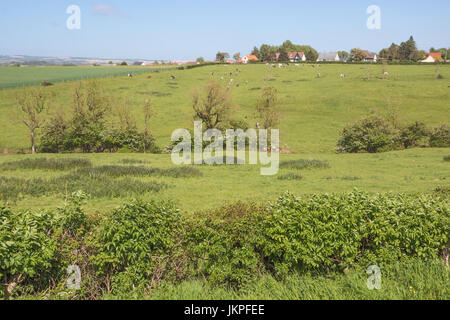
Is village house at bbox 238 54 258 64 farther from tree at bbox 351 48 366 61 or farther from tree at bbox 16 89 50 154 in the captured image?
tree at bbox 16 89 50 154

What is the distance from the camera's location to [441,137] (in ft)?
144

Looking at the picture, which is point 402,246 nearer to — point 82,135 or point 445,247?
point 445,247

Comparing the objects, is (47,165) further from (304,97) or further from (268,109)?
(304,97)

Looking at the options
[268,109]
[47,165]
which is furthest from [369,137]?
[47,165]

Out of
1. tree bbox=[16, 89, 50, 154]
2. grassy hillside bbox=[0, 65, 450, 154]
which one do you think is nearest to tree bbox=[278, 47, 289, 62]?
grassy hillside bbox=[0, 65, 450, 154]

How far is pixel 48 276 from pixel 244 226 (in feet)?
14.7

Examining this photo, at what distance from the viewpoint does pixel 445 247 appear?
859 centimetres

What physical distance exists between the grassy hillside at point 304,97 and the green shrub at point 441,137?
269 inches

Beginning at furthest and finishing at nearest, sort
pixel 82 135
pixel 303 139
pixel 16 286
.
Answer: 1. pixel 303 139
2. pixel 82 135
3. pixel 16 286

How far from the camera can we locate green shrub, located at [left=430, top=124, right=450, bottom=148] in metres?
43.6

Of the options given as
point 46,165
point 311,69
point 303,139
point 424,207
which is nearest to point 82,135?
point 46,165

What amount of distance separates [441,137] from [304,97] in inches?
1614

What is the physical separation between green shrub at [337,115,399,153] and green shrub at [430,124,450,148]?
439cm

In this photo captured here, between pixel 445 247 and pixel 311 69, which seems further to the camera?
pixel 311 69
